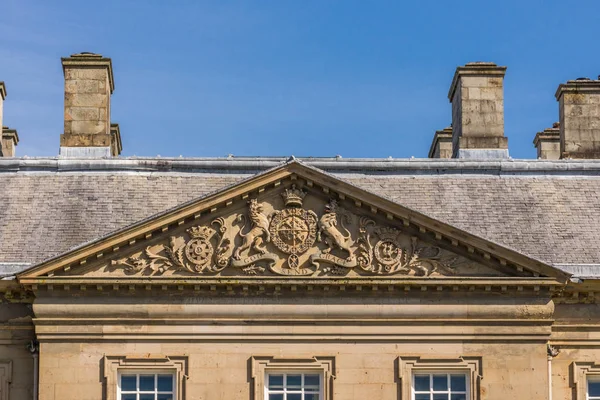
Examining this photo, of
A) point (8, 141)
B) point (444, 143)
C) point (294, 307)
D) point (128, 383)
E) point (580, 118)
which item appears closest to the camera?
point (128, 383)

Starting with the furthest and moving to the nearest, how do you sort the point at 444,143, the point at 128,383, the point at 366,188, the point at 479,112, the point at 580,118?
1. the point at 444,143
2. the point at 580,118
3. the point at 479,112
4. the point at 366,188
5. the point at 128,383

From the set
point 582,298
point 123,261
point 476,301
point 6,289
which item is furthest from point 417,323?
point 6,289

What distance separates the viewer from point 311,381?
37.2 metres

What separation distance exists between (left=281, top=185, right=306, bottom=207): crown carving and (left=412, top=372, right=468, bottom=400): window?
4326 mm

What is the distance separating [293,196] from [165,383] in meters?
4.67

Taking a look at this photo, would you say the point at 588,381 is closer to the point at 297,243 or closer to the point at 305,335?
the point at 305,335

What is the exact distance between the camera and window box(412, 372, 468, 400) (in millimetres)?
37062

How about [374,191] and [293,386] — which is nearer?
[293,386]

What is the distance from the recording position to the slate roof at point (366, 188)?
126 feet

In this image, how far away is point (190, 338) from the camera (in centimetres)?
3697

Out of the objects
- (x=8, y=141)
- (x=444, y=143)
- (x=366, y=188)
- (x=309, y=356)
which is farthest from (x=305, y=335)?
(x=8, y=141)

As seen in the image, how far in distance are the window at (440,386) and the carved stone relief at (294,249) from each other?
212 centimetres

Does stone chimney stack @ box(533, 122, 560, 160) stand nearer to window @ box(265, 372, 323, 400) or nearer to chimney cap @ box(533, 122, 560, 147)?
chimney cap @ box(533, 122, 560, 147)

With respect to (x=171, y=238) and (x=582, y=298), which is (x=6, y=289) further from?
(x=582, y=298)
